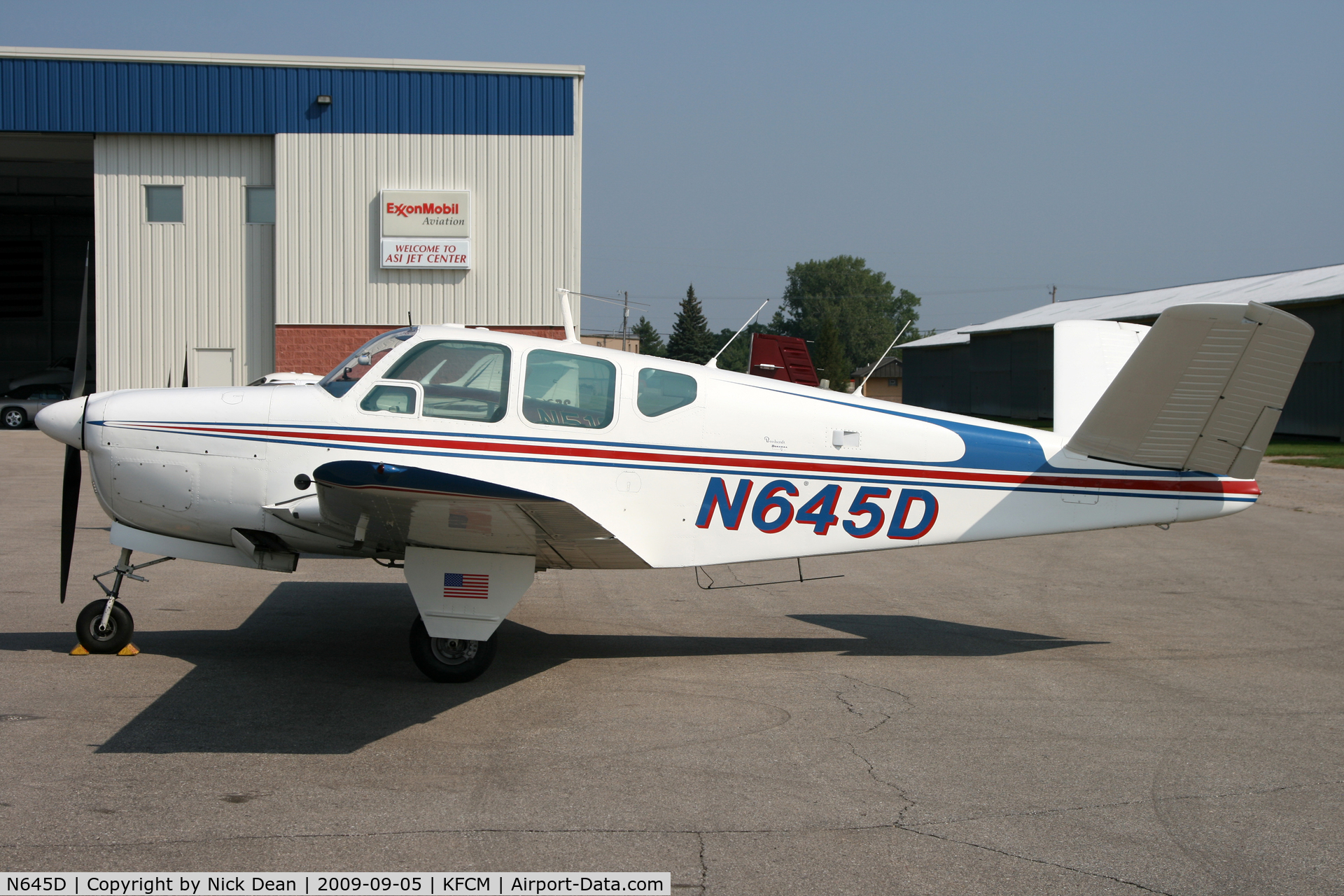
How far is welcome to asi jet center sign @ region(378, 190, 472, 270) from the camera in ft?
78.0

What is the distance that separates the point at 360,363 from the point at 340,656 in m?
1.88

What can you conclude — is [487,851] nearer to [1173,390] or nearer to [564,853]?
[564,853]

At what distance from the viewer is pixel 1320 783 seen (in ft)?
14.5

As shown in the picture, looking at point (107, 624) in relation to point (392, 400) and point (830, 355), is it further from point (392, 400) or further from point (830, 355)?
point (830, 355)

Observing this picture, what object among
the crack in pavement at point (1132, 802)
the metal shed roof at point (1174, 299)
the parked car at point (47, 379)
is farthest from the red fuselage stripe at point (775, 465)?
the parked car at point (47, 379)

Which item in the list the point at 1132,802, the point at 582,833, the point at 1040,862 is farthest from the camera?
the point at 1132,802

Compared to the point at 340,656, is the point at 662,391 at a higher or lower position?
higher

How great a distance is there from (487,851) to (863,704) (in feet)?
8.41

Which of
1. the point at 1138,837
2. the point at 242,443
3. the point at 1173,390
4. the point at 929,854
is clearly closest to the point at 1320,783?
the point at 1138,837

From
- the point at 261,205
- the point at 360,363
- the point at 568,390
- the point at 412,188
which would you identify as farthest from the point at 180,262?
the point at 568,390

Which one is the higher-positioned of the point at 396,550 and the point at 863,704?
the point at 396,550

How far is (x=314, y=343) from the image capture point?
23922mm

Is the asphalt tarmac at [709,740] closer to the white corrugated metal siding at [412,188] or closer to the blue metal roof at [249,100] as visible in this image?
the white corrugated metal siding at [412,188]

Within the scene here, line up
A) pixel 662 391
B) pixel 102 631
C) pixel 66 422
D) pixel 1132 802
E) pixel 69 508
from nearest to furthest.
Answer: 1. pixel 1132 802
2. pixel 66 422
3. pixel 662 391
4. pixel 102 631
5. pixel 69 508
